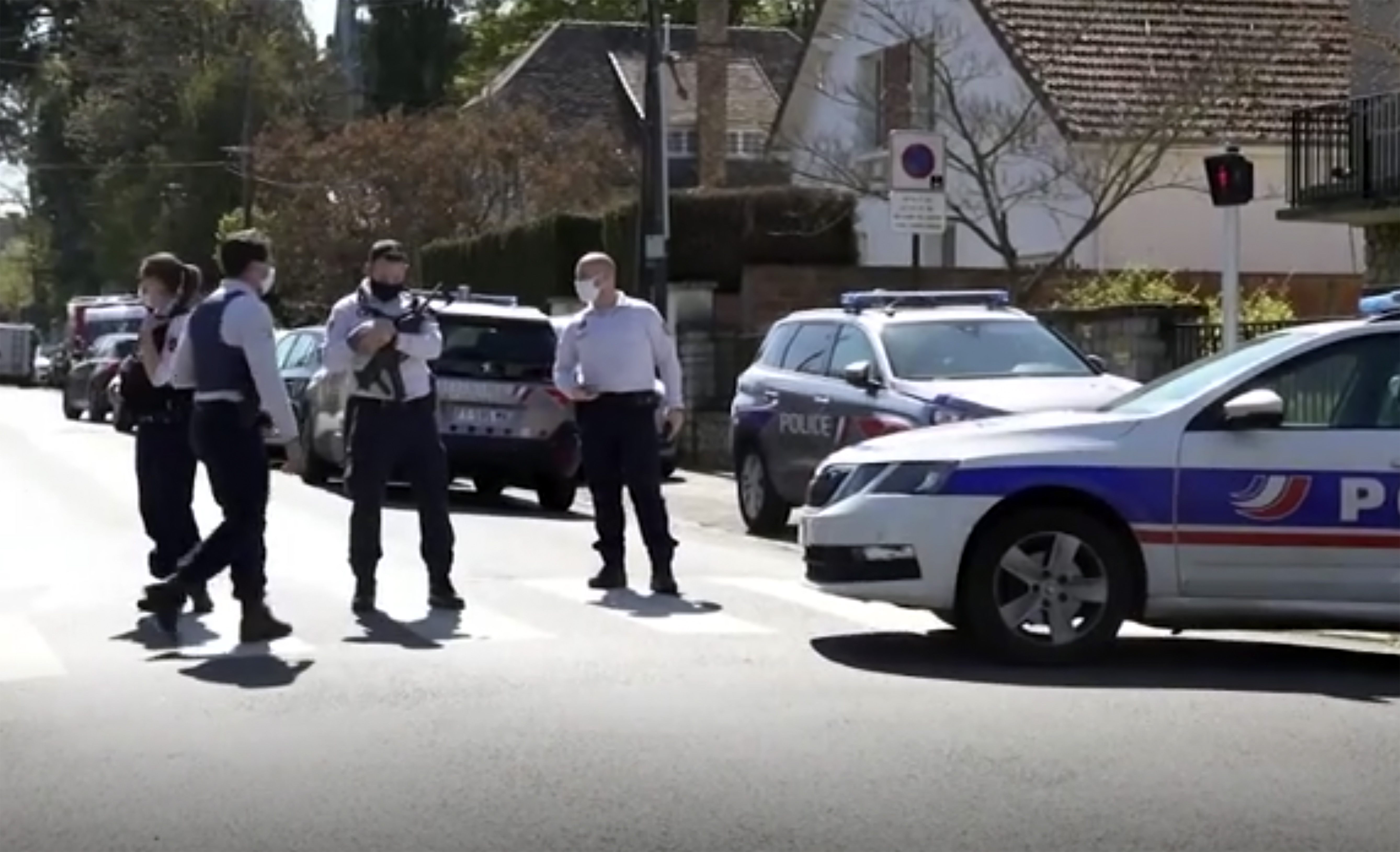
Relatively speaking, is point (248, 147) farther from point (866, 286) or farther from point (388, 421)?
point (388, 421)

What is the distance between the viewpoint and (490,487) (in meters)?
23.1

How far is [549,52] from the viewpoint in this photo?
6325 centimetres

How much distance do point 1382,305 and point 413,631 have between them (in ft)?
15.2

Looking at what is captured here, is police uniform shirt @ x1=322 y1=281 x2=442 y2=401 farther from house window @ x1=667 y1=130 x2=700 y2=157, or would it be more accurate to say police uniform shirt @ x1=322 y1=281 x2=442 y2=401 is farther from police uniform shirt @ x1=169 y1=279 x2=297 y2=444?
house window @ x1=667 y1=130 x2=700 y2=157

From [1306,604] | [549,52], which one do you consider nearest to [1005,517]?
[1306,604]

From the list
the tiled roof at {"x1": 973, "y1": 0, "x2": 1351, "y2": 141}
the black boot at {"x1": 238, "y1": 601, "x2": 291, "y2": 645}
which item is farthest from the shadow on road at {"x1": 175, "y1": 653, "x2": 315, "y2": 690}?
the tiled roof at {"x1": 973, "y1": 0, "x2": 1351, "y2": 141}

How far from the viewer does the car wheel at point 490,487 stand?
22.6 m

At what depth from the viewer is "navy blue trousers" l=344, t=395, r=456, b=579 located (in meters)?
12.7

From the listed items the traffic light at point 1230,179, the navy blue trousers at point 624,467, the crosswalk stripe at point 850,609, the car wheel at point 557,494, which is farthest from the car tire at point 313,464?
the navy blue trousers at point 624,467

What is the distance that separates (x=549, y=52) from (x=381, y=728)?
180 ft

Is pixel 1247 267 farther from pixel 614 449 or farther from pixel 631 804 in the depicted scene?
pixel 631 804

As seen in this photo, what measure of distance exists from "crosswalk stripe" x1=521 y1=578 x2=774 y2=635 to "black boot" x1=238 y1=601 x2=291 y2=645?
5.69 ft

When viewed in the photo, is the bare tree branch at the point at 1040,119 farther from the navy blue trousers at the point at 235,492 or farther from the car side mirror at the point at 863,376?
the navy blue trousers at the point at 235,492

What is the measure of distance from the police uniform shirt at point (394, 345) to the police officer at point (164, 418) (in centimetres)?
74
